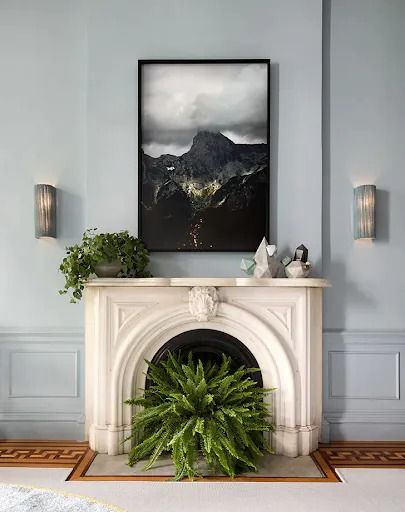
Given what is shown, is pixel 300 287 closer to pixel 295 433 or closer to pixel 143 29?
pixel 295 433

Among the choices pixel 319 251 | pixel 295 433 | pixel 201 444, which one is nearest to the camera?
pixel 201 444

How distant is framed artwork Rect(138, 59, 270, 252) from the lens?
3.73 m

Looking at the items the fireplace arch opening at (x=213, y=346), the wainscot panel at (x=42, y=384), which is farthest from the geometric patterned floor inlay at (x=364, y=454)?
the wainscot panel at (x=42, y=384)

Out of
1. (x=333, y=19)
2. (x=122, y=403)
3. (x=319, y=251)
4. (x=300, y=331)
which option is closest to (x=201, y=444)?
(x=122, y=403)

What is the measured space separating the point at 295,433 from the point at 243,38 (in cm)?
258

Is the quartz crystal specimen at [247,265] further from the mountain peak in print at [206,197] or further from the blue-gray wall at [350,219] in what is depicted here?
the blue-gray wall at [350,219]

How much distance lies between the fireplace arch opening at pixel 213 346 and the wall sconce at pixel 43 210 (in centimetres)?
110

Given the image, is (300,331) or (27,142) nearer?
(300,331)

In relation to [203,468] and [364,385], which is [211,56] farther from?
[203,468]

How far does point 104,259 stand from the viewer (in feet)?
11.4

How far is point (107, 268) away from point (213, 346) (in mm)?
842

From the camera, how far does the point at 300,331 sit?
350cm

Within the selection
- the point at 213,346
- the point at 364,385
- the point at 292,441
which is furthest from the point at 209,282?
the point at 364,385

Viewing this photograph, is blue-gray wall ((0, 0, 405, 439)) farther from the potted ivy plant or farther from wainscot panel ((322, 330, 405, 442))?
the potted ivy plant
